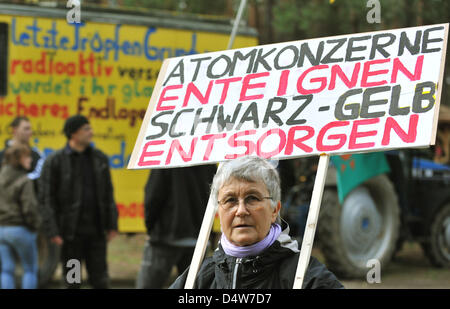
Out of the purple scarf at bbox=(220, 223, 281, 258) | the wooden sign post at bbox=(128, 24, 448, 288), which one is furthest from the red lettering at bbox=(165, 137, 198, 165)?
the purple scarf at bbox=(220, 223, 281, 258)

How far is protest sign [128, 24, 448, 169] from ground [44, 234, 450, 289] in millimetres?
4752

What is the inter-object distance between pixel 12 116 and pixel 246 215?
19.8ft

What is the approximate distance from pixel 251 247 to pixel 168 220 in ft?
10.9

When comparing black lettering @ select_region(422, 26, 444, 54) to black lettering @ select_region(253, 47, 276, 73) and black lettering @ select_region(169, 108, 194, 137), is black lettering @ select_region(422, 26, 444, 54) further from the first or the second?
black lettering @ select_region(169, 108, 194, 137)

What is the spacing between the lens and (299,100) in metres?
3.75

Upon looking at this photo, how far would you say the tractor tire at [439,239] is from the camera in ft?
35.4

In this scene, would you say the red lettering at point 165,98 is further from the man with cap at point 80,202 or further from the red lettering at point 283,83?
the man with cap at point 80,202

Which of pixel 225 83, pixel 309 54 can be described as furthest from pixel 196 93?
pixel 309 54

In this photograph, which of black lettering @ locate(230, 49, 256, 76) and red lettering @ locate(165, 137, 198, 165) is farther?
black lettering @ locate(230, 49, 256, 76)

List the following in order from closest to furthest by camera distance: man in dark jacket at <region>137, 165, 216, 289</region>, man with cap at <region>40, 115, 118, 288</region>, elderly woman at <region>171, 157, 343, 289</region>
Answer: elderly woman at <region>171, 157, 343, 289</region>, man in dark jacket at <region>137, 165, 216, 289</region>, man with cap at <region>40, 115, 118, 288</region>

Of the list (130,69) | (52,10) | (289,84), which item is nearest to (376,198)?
(130,69)

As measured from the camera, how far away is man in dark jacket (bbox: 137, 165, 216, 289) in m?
6.41

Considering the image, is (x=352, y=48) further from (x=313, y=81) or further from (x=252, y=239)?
(x=252, y=239)

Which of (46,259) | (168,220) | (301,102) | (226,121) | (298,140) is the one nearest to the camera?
(298,140)
